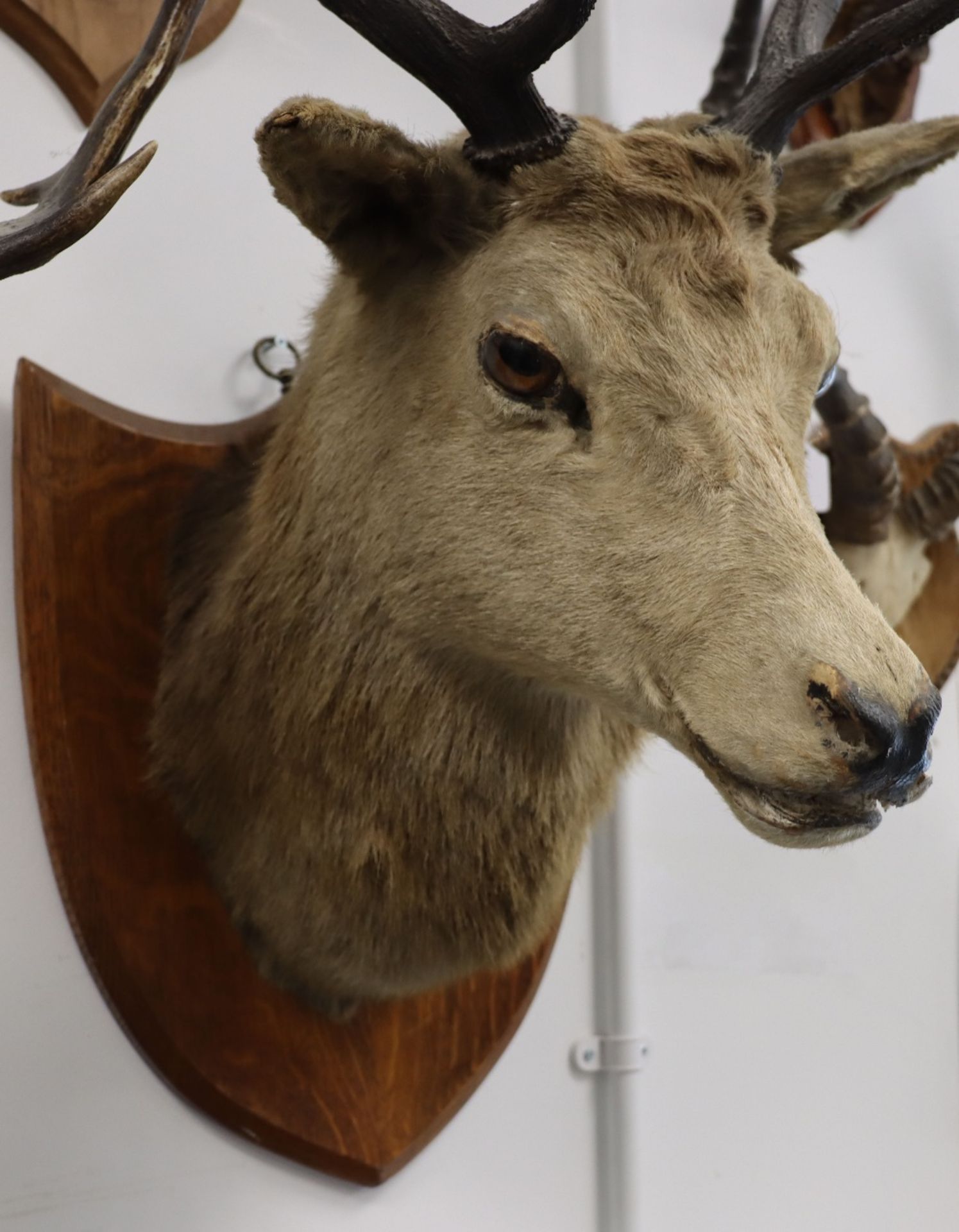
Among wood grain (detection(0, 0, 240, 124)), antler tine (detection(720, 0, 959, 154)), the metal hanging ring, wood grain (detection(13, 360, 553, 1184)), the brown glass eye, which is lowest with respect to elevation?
wood grain (detection(13, 360, 553, 1184))

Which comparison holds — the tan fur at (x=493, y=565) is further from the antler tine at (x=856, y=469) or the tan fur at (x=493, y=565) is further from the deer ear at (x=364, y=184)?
the antler tine at (x=856, y=469)

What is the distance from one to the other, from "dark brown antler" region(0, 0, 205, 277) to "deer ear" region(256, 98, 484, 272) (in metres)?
0.07

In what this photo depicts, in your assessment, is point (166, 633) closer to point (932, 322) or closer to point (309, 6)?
point (309, 6)

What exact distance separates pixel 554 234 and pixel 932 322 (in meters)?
1.16

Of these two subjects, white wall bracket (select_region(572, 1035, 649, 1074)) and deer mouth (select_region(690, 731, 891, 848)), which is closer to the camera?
deer mouth (select_region(690, 731, 891, 848))

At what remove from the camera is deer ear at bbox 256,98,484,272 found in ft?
2.46

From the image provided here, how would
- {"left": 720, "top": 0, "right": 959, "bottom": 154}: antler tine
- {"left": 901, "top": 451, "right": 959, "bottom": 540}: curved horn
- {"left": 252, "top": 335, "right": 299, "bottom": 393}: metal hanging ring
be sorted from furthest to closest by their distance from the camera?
{"left": 901, "top": 451, "right": 959, "bottom": 540}: curved horn
{"left": 252, "top": 335, "right": 299, "bottom": 393}: metal hanging ring
{"left": 720, "top": 0, "right": 959, "bottom": 154}: antler tine

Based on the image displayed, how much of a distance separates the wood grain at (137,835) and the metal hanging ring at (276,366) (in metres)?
0.12

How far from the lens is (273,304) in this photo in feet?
3.86

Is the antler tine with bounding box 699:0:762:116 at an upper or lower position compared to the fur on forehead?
upper

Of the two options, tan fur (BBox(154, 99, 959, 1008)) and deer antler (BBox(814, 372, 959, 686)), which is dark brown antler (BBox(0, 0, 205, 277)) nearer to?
tan fur (BBox(154, 99, 959, 1008))

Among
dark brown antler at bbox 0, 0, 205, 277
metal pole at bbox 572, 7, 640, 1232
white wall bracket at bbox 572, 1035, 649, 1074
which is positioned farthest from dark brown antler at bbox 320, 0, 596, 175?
white wall bracket at bbox 572, 1035, 649, 1074

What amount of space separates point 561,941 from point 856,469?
1.99 ft

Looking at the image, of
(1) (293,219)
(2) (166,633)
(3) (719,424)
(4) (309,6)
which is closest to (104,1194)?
(2) (166,633)
